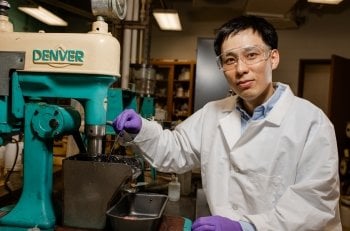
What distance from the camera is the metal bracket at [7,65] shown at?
1.18 m

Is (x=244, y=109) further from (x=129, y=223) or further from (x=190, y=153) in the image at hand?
(x=129, y=223)

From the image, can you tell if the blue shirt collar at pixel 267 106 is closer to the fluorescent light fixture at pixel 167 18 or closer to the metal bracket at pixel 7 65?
the metal bracket at pixel 7 65

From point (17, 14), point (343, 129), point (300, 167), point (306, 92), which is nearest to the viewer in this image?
point (300, 167)

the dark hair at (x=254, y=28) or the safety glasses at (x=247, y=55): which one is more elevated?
the dark hair at (x=254, y=28)

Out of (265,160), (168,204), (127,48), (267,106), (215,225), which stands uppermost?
(127,48)

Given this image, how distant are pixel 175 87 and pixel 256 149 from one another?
5.04 metres

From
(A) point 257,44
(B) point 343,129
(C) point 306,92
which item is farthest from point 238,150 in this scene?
(C) point 306,92

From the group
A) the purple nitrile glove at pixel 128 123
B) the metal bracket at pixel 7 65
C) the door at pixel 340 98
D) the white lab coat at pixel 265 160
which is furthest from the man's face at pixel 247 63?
the door at pixel 340 98

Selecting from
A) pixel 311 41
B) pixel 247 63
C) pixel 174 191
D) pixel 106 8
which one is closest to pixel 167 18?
pixel 311 41

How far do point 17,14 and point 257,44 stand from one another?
19.2ft

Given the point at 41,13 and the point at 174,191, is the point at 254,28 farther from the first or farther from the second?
the point at 41,13

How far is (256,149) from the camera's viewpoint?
136 cm

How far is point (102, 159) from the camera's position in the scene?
1148 millimetres

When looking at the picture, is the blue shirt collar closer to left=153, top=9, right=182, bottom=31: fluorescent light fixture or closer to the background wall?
left=153, top=9, right=182, bottom=31: fluorescent light fixture
